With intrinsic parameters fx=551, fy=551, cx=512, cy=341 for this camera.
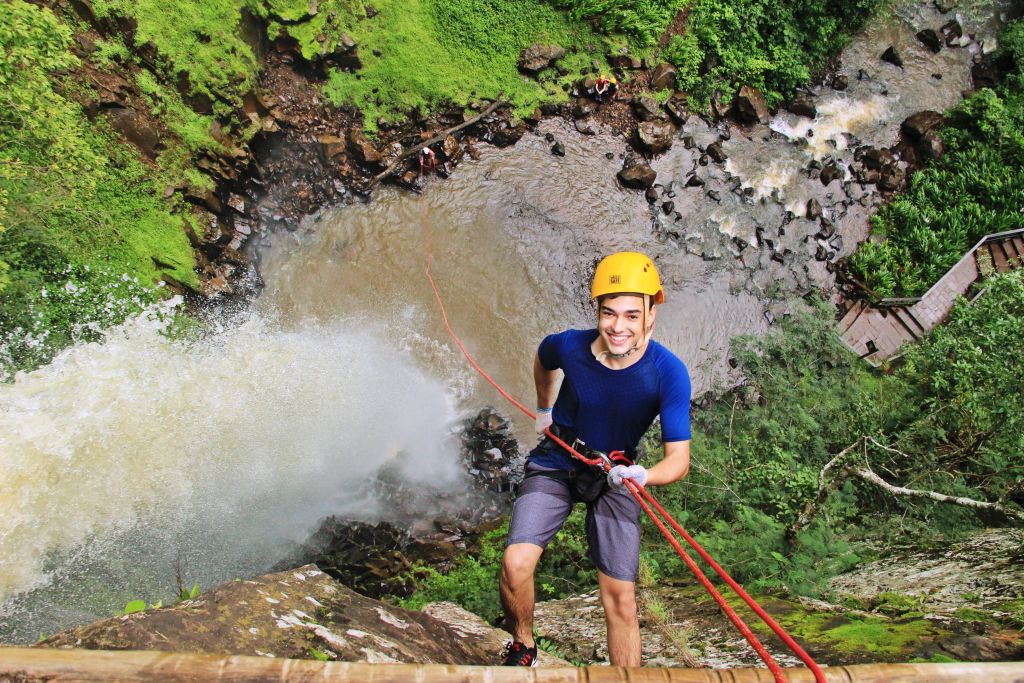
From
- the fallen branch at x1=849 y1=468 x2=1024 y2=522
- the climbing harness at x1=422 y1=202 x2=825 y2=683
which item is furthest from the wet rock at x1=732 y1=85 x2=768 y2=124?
the climbing harness at x1=422 y1=202 x2=825 y2=683

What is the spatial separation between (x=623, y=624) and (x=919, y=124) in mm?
12163

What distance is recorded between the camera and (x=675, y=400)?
3.39m

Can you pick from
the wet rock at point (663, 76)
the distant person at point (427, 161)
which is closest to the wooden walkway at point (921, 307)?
the wet rock at point (663, 76)

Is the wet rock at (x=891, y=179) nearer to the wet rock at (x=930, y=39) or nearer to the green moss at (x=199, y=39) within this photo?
the wet rock at (x=930, y=39)

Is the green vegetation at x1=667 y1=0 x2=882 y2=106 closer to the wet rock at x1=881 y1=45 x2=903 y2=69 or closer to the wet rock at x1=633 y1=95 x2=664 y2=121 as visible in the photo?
the wet rock at x1=633 y1=95 x2=664 y2=121

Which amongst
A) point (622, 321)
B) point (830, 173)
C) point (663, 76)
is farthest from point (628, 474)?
point (830, 173)

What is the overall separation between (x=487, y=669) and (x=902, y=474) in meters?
6.70

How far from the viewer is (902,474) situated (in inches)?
265

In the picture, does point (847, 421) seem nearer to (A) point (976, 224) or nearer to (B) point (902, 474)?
(B) point (902, 474)

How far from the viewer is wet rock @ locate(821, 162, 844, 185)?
10734 mm

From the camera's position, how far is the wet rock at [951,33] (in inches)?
463

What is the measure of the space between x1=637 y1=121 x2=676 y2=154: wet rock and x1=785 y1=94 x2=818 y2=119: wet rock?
279 centimetres

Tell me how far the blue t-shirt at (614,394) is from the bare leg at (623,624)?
84 centimetres

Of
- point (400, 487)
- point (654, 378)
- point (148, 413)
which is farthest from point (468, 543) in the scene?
point (654, 378)
